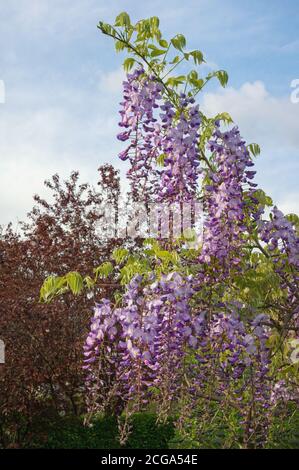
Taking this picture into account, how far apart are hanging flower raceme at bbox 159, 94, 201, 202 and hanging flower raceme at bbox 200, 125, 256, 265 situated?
0.53 ft

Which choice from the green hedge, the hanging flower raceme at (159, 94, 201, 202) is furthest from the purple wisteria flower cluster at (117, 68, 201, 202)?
the green hedge

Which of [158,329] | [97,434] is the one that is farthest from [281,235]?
[97,434]

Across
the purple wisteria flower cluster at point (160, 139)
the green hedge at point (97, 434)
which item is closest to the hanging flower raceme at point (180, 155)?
the purple wisteria flower cluster at point (160, 139)

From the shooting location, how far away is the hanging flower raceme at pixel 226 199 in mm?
5027

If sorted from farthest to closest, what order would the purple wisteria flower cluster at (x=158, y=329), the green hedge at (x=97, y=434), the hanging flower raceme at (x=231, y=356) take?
1. the green hedge at (x=97, y=434)
2. the hanging flower raceme at (x=231, y=356)
3. the purple wisteria flower cluster at (x=158, y=329)

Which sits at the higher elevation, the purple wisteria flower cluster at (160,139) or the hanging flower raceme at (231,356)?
the purple wisteria flower cluster at (160,139)

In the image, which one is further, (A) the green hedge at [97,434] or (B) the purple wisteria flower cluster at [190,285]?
(A) the green hedge at [97,434]

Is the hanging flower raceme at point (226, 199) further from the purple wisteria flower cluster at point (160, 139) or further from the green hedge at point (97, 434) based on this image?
the green hedge at point (97, 434)

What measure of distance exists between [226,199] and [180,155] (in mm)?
Result: 528

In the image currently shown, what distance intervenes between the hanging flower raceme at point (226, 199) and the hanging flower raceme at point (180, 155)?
0.53 feet

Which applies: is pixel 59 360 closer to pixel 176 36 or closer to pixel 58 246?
pixel 58 246

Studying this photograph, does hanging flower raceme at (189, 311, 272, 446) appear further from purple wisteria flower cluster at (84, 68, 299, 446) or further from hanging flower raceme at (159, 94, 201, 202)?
hanging flower raceme at (159, 94, 201, 202)

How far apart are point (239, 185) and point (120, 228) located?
651 cm

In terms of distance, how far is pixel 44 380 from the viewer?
8.05m
